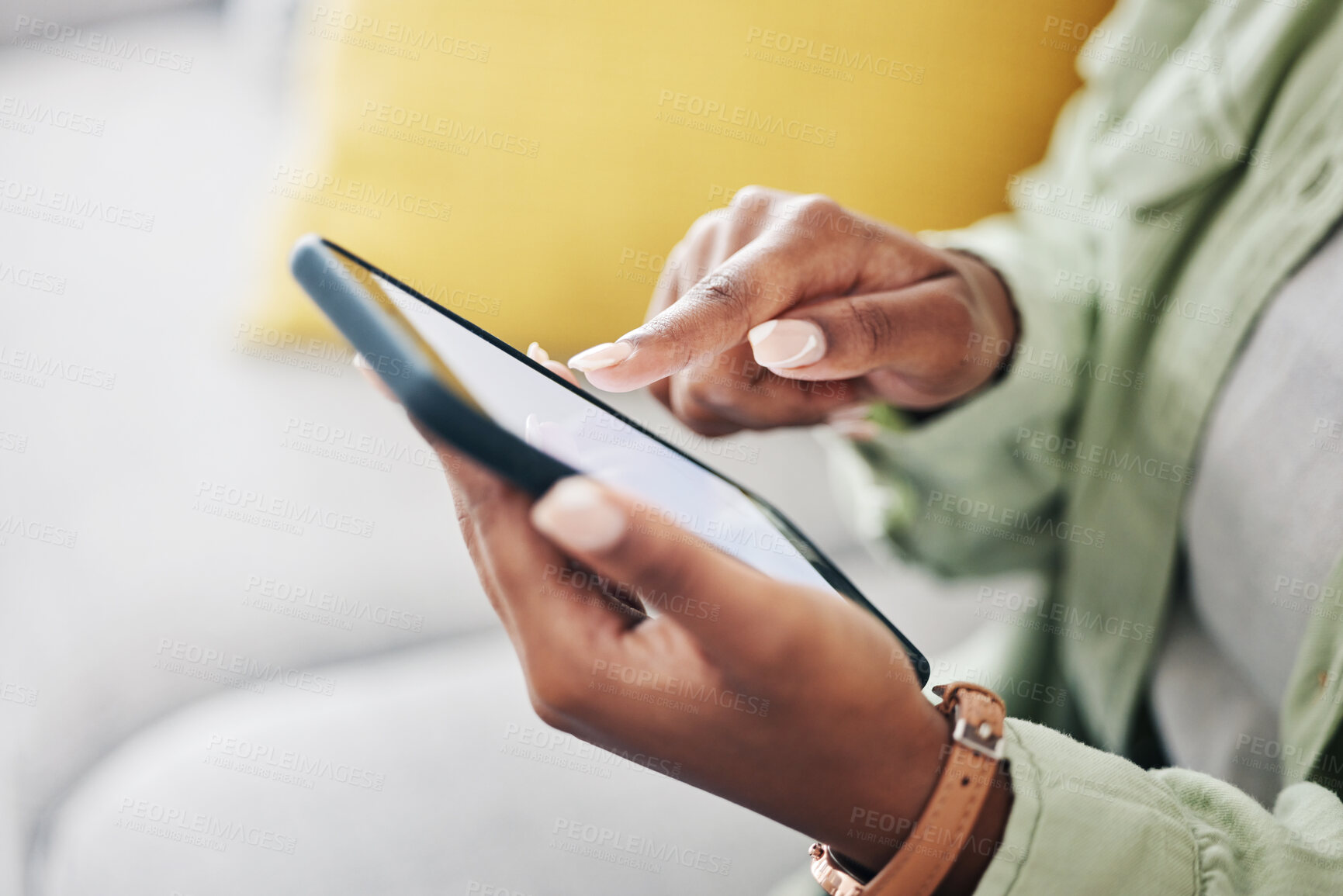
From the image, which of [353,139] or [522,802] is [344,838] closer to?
[522,802]

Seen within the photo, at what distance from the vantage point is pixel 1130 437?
20.5 inches

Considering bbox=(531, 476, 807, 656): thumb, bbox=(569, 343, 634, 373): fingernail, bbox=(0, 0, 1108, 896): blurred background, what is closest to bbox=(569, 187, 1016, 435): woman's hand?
bbox=(569, 343, 634, 373): fingernail

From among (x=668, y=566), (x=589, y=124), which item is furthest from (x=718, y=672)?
(x=589, y=124)

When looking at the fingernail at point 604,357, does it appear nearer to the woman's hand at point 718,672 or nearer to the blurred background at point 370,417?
the woman's hand at point 718,672

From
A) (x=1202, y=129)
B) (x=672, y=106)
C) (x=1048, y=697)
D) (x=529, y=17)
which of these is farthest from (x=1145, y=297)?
(x=529, y=17)

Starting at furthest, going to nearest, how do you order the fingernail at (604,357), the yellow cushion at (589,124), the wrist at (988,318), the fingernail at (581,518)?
the yellow cushion at (589,124), the wrist at (988,318), the fingernail at (604,357), the fingernail at (581,518)

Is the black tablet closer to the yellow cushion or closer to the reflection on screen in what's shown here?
the reflection on screen

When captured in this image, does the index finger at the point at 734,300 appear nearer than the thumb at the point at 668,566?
No

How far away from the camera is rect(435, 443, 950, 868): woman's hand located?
23 cm

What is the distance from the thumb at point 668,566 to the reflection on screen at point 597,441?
2.0 inches

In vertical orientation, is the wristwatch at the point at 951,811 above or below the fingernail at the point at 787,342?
below

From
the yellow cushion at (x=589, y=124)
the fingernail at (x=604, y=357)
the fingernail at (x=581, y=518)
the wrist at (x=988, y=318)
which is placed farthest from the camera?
the yellow cushion at (x=589, y=124)

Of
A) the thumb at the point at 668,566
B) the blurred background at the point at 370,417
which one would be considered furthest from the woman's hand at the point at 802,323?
the blurred background at the point at 370,417

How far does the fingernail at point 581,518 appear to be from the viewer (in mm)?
201
